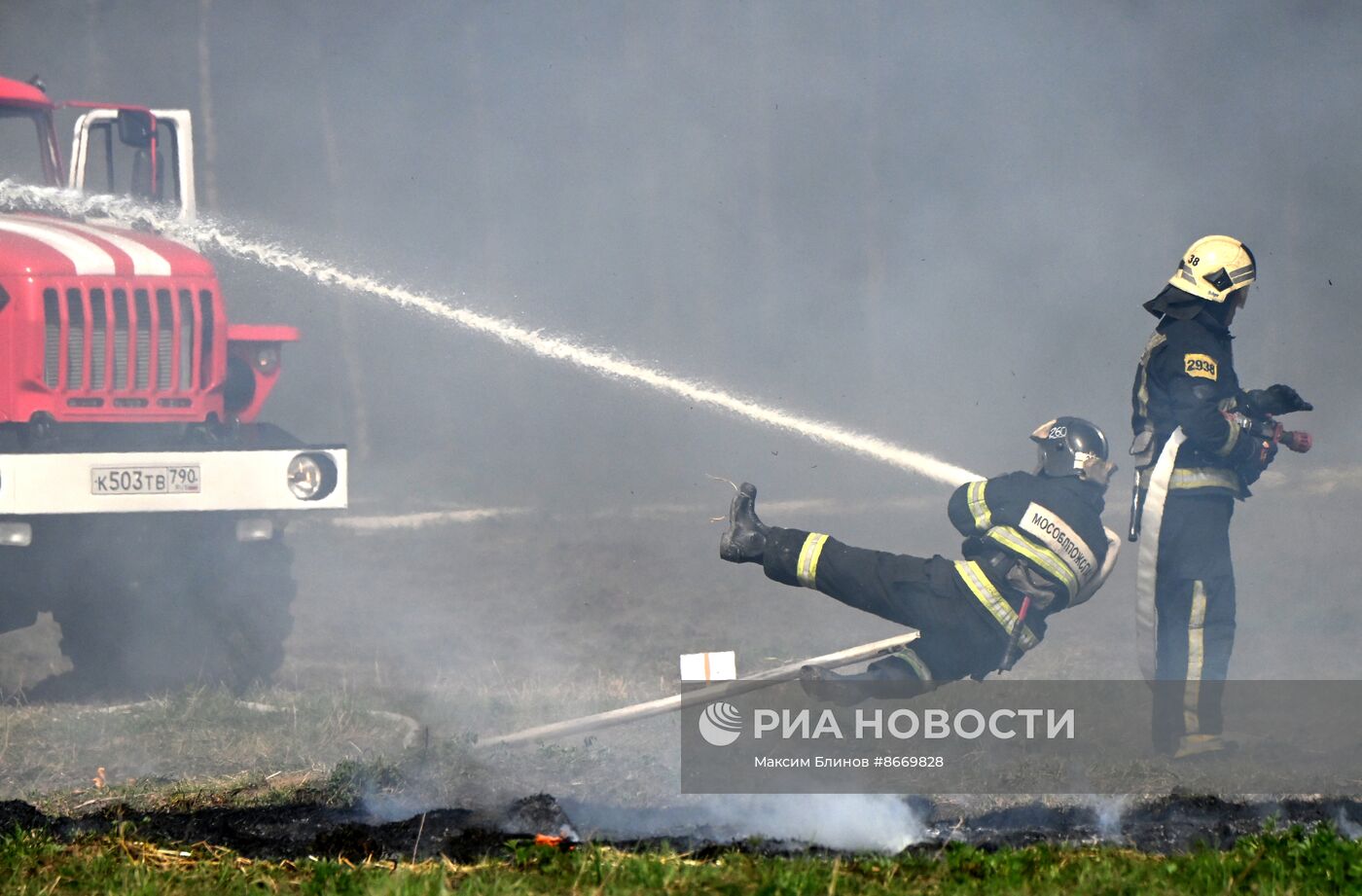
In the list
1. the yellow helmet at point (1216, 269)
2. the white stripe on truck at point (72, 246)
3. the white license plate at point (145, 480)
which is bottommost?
the white license plate at point (145, 480)

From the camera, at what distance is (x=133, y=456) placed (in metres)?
7.37

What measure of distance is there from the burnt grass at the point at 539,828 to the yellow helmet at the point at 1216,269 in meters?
2.22

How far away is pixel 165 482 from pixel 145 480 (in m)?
→ 0.09

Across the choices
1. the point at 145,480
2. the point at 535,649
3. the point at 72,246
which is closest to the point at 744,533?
the point at 535,649

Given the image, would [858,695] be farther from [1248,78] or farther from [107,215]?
[1248,78]

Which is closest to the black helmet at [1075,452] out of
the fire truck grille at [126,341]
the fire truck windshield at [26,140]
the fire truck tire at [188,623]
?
the fire truck tire at [188,623]

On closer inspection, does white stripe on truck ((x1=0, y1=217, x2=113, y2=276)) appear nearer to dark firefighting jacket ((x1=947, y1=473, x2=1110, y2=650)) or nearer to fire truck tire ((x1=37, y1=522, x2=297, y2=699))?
fire truck tire ((x1=37, y1=522, x2=297, y2=699))

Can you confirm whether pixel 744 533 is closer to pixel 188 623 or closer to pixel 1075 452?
pixel 1075 452

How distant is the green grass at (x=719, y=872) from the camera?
392 cm

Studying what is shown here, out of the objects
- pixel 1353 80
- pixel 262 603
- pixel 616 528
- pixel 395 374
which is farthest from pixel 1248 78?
pixel 262 603

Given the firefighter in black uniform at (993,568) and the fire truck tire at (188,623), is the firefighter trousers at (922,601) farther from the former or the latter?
the fire truck tire at (188,623)

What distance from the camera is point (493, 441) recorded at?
643 inches

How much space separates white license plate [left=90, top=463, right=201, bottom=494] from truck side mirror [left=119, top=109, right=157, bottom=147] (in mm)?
2532
